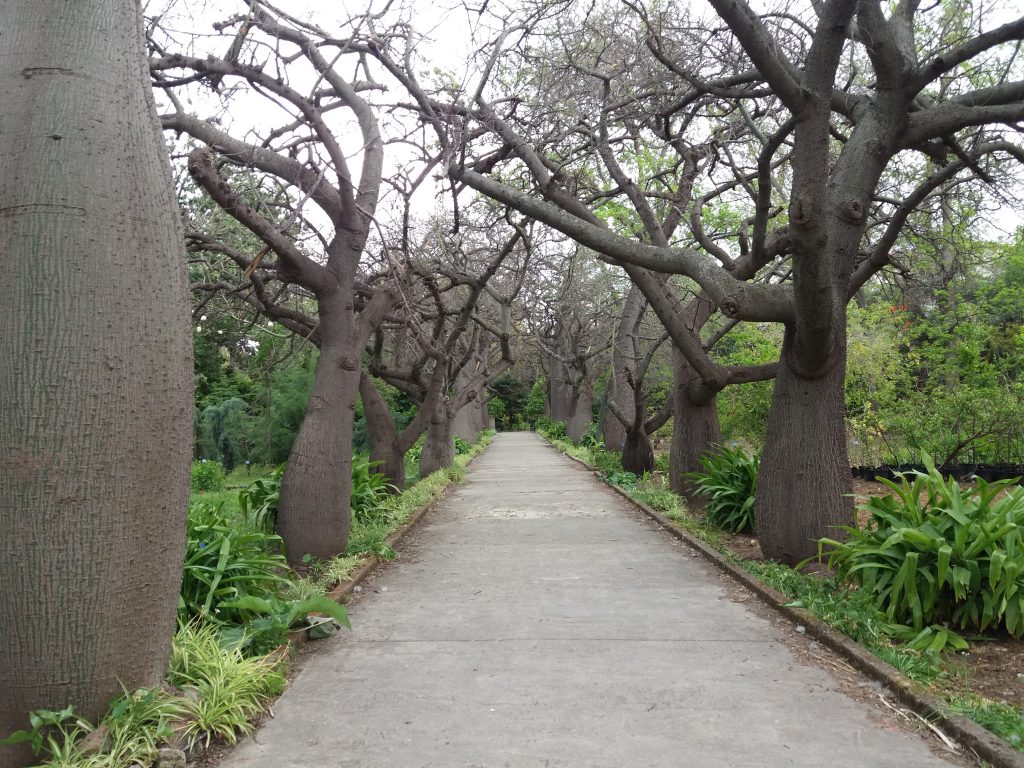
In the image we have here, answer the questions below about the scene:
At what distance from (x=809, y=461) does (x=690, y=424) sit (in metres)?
4.61

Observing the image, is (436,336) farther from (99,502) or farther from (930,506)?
(99,502)

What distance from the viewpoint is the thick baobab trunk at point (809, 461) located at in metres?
7.37

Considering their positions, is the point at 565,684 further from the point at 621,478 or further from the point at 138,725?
the point at 621,478

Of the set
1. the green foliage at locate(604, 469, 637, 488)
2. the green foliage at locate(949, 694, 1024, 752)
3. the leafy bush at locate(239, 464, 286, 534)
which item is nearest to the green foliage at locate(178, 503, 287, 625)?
the leafy bush at locate(239, 464, 286, 534)

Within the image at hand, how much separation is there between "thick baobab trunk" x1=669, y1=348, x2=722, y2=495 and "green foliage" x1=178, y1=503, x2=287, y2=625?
724cm

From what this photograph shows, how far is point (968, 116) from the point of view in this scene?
23.1 ft

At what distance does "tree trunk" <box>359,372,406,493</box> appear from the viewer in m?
12.8

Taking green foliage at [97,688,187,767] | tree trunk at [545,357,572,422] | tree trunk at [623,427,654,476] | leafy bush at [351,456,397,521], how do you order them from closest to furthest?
green foliage at [97,688,187,767] < leafy bush at [351,456,397,521] < tree trunk at [623,427,654,476] < tree trunk at [545,357,572,422]

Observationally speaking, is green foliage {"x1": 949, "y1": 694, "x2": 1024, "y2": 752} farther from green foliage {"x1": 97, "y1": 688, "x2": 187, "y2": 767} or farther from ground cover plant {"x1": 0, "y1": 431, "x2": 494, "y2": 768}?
green foliage {"x1": 97, "y1": 688, "x2": 187, "y2": 767}

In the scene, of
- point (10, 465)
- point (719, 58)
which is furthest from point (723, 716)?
point (719, 58)

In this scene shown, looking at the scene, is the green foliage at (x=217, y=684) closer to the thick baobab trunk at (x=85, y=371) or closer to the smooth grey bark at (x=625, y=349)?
the thick baobab trunk at (x=85, y=371)

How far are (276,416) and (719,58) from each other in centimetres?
1817

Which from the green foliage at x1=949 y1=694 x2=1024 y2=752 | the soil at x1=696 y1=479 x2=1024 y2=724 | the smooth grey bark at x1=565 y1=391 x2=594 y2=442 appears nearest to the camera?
the green foliage at x1=949 y1=694 x2=1024 y2=752

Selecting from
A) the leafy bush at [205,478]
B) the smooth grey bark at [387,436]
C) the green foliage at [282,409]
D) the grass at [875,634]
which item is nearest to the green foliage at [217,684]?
the grass at [875,634]
